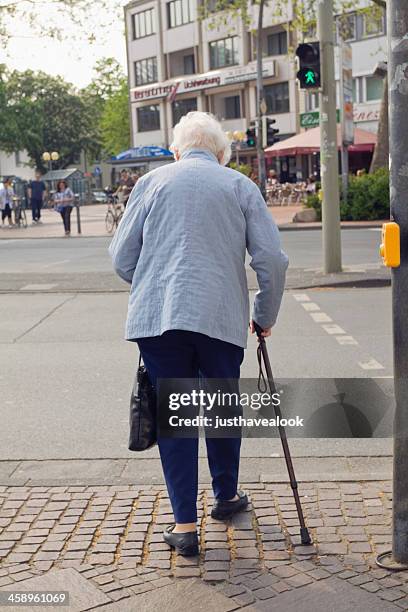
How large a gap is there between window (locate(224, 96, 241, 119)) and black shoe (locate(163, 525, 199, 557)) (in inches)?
2259

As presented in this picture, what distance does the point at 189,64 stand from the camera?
207 ft

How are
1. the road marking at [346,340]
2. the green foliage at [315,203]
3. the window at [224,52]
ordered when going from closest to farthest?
the road marking at [346,340]
the green foliage at [315,203]
the window at [224,52]

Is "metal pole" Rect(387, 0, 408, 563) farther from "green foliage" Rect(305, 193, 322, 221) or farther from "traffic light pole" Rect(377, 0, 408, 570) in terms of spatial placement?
"green foliage" Rect(305, 193, 322, 221)

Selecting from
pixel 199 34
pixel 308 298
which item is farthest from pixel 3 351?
pixel 199 34

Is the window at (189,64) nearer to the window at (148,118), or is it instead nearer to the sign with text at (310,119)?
the window at (148,118)

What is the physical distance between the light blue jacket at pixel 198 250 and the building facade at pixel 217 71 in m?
46.1

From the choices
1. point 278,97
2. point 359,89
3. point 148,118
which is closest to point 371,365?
point 359,89

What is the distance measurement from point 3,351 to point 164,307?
5079 millimetres

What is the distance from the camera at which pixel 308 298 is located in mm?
11273

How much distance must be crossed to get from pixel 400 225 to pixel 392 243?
0.25 feet

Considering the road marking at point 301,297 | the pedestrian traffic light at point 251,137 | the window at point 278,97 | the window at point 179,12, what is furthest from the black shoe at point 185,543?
the window at point 179,12

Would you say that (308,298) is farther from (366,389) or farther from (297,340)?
(366,389)

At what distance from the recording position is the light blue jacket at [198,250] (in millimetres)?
3475

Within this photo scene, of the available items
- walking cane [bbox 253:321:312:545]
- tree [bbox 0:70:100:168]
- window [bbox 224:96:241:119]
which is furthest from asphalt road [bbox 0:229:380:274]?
tree [bbox 0:70:100:168]
